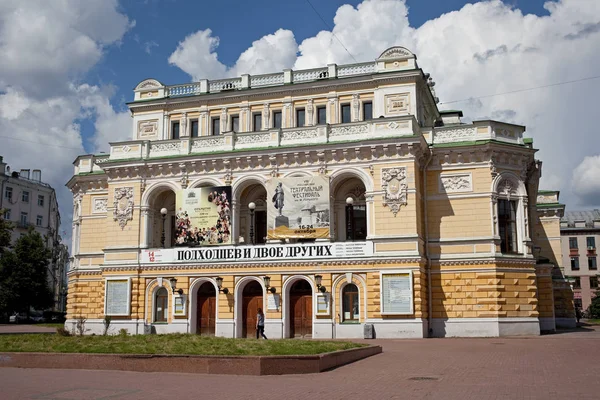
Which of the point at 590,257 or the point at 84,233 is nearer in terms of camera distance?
the point at 84,233

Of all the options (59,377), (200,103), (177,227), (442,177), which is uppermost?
(200,103)

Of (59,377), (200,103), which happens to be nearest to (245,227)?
(200,103)

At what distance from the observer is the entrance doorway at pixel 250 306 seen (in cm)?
4172

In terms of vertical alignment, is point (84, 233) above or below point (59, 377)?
above

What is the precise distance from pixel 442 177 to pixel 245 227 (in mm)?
13759

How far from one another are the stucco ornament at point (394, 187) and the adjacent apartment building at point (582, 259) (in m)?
74.7

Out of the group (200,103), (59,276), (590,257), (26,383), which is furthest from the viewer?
(59,276)

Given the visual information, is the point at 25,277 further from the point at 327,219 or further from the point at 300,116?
the point at 327,219

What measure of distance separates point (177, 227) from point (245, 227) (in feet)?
15.2

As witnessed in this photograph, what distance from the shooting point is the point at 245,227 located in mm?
44438

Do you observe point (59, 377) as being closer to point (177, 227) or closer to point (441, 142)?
point (177, 227)

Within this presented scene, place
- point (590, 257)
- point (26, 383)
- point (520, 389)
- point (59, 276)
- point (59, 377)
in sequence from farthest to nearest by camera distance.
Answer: point (59, 276) < point (590, 257) < point (59, 377) < point (26, 383) < point (520, 389)

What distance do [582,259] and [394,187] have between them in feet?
254

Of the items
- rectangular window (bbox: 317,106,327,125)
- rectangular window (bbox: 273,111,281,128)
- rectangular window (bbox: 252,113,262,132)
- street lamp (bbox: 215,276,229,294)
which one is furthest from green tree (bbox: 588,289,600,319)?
street lamp (bbox: 215,276,229,294)
